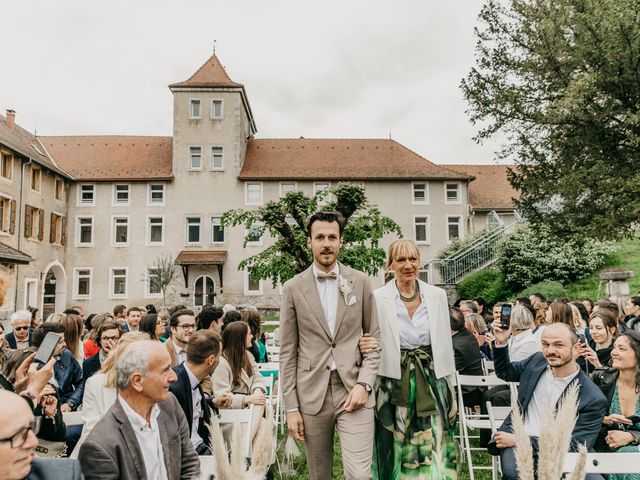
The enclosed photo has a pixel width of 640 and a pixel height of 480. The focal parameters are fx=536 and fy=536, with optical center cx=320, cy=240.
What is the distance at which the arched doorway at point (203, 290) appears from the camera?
36500mm

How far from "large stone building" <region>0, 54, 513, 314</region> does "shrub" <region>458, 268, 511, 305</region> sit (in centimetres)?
912

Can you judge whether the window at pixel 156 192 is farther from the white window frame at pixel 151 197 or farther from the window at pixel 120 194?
the window at pixel 120 194

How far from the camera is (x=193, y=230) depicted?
122 ft

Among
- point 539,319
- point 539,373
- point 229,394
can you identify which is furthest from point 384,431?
point 539,319

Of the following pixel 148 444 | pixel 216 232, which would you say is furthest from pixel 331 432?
pixel 216 232

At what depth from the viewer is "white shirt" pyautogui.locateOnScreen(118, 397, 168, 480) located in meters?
2.86

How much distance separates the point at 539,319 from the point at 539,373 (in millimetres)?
4768

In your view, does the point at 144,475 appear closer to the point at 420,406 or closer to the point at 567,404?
the point at 420,406

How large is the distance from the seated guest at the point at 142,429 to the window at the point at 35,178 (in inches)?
1378

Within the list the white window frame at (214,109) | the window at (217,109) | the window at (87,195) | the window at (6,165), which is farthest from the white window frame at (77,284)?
the window at (217,109)

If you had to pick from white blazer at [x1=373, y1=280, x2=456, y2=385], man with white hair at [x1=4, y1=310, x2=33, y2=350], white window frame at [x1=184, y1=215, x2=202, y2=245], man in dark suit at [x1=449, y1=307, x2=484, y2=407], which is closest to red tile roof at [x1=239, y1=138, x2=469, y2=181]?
white window frame at [x1=184, y1=215, x2=202, y2=245]

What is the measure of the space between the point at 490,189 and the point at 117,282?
28.8 metres

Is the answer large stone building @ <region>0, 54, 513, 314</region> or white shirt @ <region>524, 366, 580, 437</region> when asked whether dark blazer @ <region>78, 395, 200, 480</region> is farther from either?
large stone building @ <region>0, 54, 513, 314</region>

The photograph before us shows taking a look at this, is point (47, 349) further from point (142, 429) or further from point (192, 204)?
point (192, 204)
